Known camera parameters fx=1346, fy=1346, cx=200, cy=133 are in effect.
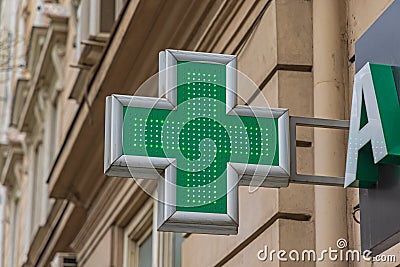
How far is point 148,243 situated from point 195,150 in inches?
209

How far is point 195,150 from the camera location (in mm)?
5734

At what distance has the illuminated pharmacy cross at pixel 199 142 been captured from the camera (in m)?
5.72

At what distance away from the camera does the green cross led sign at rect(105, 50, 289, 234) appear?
18.7 feet

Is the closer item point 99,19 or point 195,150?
point 195,150

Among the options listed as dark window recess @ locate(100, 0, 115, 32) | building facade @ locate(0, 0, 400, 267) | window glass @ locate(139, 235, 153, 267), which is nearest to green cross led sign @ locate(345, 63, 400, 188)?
building facade @ locate(0, 0, 400, 267)

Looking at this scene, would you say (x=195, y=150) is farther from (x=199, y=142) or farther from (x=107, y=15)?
(x=107, y=15)

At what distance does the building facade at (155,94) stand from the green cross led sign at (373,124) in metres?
0.49

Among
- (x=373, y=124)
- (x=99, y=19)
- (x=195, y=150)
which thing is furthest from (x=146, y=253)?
(x=373, y=124)

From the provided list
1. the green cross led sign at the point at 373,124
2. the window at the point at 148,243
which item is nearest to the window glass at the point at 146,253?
the window at the point at 148,243

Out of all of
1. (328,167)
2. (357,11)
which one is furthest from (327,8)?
(328,167)

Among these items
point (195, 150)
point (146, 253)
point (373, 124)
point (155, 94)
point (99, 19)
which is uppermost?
point (99, 19)

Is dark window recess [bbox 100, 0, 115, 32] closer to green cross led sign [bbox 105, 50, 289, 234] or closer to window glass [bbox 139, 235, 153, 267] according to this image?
window glass [bbox 139, 235, 153, 267]

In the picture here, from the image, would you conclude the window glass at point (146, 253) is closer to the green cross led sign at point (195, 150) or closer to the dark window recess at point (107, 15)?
the dark window recess at point (107, 15)

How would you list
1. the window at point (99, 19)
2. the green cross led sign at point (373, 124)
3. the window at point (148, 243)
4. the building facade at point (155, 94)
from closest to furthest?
the green cross led sign at point (373, 124) → the building facade at point (155, 94) → the window at point (148, 243) → the window at point (99, 19)
